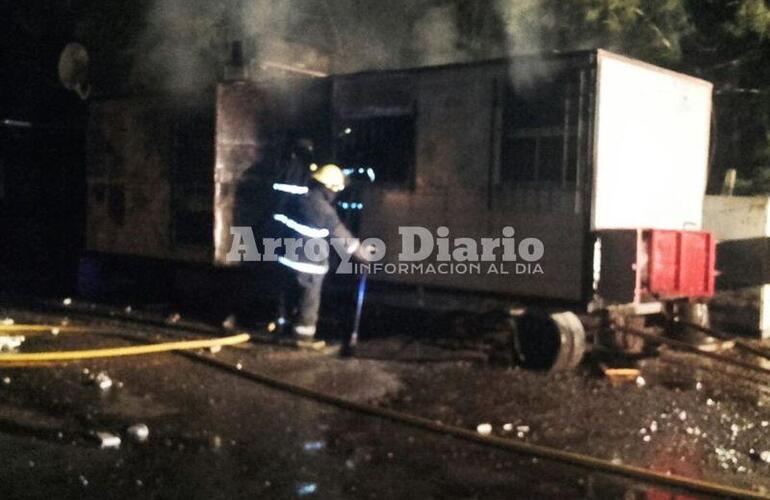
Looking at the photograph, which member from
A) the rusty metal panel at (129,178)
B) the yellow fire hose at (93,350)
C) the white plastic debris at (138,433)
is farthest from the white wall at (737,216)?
the white plastic debris at (138,433)

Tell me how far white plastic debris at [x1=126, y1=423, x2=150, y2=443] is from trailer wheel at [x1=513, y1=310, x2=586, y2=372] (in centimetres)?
374

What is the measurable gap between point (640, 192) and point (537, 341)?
5.65 feet

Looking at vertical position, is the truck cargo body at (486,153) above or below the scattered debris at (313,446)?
above

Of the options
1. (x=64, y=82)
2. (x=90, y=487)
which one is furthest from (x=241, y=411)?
(x=64, y=82)

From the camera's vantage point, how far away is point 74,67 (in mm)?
13781

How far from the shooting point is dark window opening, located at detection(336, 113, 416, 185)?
8819 millimetres

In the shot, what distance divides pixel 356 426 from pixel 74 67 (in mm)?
10249

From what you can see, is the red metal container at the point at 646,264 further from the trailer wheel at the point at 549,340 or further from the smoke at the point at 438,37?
the smoke at the point at 438,37

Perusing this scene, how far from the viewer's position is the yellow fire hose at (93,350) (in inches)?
273

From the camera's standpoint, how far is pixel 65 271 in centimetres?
1402

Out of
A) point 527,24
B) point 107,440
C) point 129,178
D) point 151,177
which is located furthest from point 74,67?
point 107,440

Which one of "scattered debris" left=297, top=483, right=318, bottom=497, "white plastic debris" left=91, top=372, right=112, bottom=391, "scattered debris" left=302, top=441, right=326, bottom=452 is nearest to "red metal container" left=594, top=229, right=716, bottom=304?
"scattered debris" left=302, top=441, right=326, bottom=452

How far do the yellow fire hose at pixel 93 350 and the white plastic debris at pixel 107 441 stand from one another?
2.03 metres

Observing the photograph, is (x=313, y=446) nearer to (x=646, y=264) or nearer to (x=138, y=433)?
(x=138, y=433)
